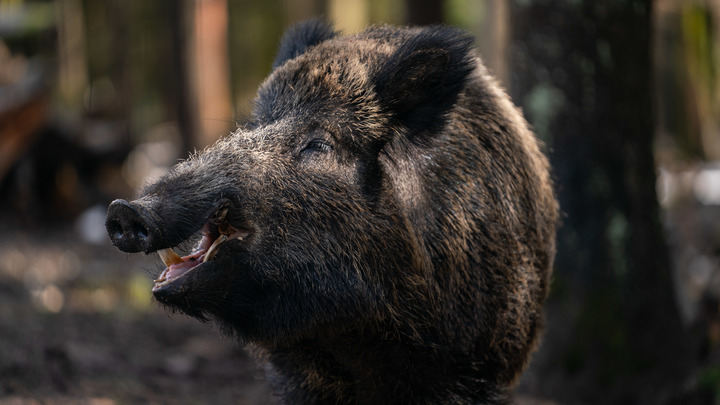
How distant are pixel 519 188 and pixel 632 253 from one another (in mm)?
2193

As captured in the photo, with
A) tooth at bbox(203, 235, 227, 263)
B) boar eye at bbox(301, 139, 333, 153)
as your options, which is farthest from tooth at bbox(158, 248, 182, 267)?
boar eye at bbox(301, 139, 333, 153)

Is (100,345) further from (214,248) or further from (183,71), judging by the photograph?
(183,71)

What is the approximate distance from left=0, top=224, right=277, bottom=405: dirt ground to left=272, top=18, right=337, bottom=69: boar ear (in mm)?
1324

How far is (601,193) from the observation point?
536 centimetres

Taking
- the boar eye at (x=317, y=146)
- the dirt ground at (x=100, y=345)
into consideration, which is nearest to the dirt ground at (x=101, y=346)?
the dirt ground at (x=100, y=345)

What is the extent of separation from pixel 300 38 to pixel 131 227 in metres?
1.67

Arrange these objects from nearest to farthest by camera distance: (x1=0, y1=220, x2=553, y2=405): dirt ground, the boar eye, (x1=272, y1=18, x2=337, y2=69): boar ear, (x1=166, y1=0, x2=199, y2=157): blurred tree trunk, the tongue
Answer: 1. the tongue
2. the boar eye
3. (x1=272, y1=18, x2=337, y2=69): boar ear
4. (x1=0, y1=220, x2=553, y2=405): dirt ground
5. (x1=166, y1=0, x2=199, y2=157): blurred tree trunk

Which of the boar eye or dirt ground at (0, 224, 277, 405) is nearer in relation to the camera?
the boar eye

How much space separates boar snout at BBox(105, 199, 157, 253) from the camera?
271cm

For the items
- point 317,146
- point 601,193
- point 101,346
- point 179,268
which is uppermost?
point 317,146

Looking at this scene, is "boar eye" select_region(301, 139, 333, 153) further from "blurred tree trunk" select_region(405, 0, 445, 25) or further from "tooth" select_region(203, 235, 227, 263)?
"blurred tree trunk" select_region(405, 0, 445, 25)

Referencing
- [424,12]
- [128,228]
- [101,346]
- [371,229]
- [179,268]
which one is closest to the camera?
[128,228]

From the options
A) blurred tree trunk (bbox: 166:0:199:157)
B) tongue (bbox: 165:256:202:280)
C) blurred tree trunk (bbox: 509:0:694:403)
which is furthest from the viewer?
blurred tree trunk (bbox: 166:0:199:157)

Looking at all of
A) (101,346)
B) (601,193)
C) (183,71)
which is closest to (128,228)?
(101,346)
